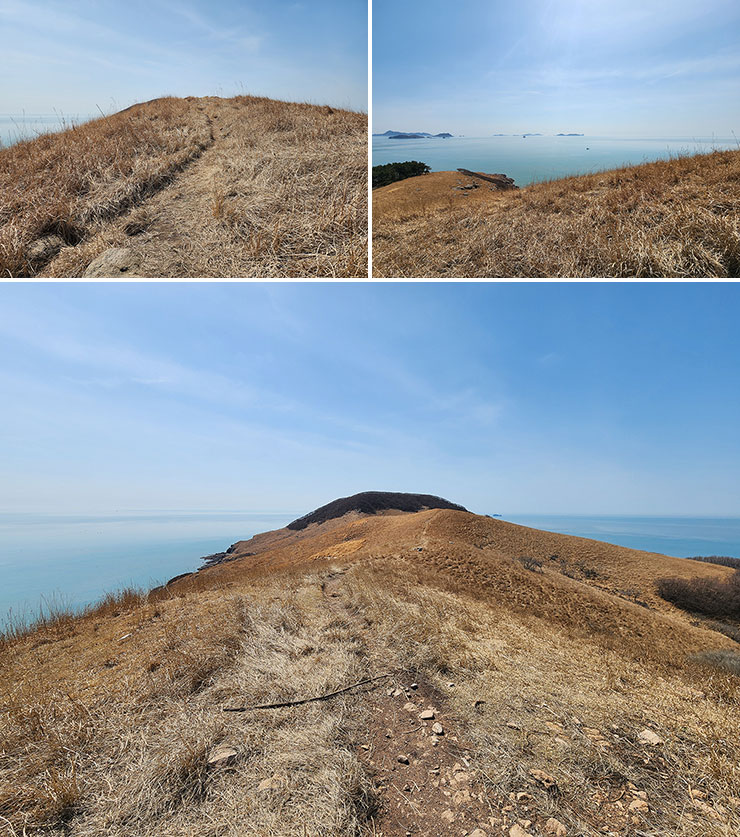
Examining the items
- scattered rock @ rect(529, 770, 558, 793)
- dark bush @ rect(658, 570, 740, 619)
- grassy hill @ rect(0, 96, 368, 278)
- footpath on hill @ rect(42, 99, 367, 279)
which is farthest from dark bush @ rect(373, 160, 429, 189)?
scattered rock @ rect(529, 770, 558, 793)

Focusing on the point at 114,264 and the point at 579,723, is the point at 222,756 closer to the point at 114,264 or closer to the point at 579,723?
the point at 579,723

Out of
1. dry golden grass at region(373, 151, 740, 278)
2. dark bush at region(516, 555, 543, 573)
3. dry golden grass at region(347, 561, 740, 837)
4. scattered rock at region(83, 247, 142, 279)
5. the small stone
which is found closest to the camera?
dry golden grass at region(347, 561, 740, 837)

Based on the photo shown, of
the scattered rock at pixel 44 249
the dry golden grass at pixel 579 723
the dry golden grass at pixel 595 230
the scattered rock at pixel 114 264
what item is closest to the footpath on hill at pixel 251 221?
the scattered rock at pixel 114 264

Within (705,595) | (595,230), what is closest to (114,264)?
(595,230)

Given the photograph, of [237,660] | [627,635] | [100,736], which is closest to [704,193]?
[627,635]

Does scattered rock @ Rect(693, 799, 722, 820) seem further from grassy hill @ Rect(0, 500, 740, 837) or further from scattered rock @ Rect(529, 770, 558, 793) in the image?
scattered rock @ Rect(529, 770, 558, 793)

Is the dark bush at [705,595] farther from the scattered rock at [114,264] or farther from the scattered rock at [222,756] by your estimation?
the scattered rock at [114,264]
